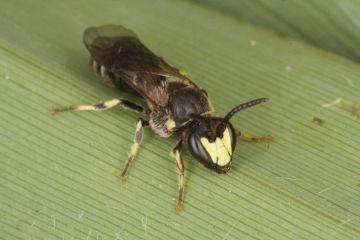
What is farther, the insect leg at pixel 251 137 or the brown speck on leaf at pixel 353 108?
the brown speck on leaf at pixel 353 108

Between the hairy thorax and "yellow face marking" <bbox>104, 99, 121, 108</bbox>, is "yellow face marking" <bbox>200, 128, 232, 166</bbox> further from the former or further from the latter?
"yellow face marking" <bbox>104, 99, 121, 108</bbox>

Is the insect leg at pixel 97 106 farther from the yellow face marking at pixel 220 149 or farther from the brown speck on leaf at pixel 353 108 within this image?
the brown speck on leaf at pixel 353 108

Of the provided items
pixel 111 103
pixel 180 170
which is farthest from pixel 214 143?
pixel 111 103

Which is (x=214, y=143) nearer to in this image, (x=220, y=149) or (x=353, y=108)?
(x=220, y=149)

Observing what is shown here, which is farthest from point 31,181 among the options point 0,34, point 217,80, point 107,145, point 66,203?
point 217,80

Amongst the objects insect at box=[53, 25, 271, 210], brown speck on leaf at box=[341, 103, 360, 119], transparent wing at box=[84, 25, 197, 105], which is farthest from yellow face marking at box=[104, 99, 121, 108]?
brown speck on leaf at box=[341, 103, 360, 119]

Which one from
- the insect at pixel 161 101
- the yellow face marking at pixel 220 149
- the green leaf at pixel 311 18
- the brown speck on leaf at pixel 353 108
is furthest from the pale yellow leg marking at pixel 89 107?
the brown speck on leaf at pixel 353 108

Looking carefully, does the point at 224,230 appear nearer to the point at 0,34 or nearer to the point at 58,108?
the point at 58,108
